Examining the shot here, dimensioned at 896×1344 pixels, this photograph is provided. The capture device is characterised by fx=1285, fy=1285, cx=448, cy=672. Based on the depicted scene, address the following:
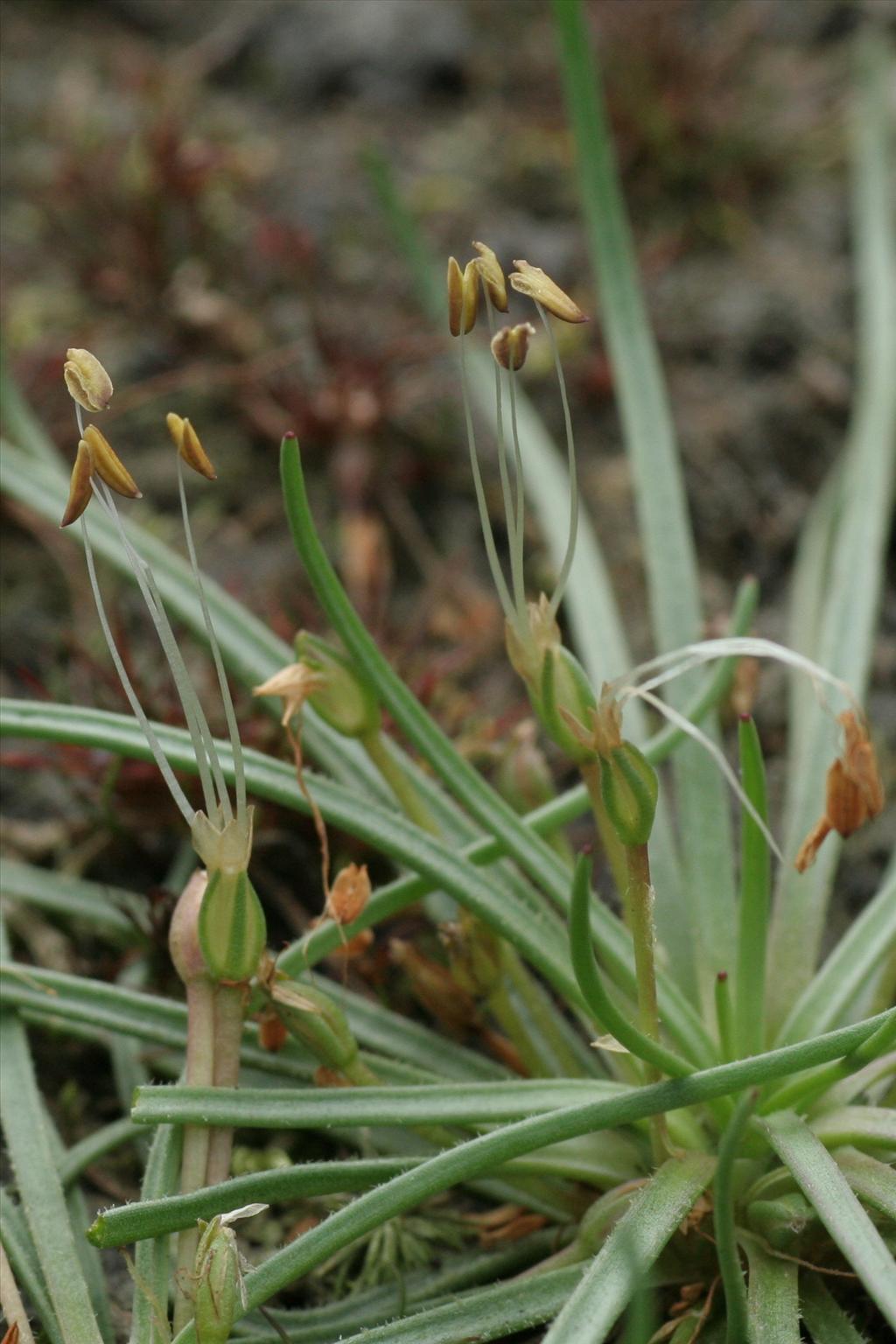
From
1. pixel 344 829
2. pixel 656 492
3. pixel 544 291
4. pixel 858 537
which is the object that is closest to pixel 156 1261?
pixel 344 829

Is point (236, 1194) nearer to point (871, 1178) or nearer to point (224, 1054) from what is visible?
point (224, 1054)

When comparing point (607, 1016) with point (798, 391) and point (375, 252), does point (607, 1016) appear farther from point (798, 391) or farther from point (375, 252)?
point (375, 252)

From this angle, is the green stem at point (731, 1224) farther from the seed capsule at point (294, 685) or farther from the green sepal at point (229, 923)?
the seed capsule at point (294, 685)

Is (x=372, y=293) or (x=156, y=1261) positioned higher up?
(x=372, y=293)

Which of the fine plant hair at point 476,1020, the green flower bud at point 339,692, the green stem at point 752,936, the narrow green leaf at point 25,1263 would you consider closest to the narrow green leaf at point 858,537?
the fine plant hair at point 476,1020

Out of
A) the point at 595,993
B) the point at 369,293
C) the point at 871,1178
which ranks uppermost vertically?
the point at 369,293

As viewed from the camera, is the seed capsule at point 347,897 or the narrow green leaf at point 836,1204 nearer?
the narrow green leaf at point 836,1204
